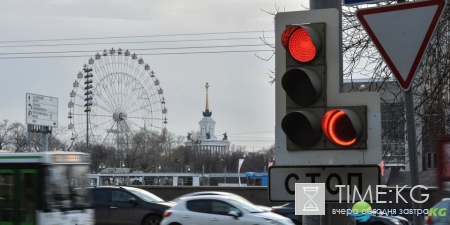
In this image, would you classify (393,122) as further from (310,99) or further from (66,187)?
(66,187)

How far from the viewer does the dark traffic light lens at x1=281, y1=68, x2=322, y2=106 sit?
184 inches

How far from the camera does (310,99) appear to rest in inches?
185

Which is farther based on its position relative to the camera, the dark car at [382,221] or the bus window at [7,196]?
the dark car at [382,221]

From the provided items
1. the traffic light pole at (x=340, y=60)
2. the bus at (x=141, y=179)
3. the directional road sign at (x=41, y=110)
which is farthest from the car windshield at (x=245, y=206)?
the directional road sign at (x=41, y=110)

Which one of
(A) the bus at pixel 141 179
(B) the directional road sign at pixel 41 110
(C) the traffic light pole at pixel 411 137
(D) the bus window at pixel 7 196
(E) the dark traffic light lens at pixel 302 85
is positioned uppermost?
Result: (B) the directional road sign at pixel 41 110

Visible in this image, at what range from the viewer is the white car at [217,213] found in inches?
795

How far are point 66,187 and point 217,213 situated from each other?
5759 mm

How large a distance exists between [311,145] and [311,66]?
0.54 metres

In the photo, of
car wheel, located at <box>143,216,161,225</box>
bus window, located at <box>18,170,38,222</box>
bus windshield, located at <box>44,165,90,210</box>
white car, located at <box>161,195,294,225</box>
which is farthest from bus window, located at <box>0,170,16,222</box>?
car wheel, located at <box>143,216,161,225</box>

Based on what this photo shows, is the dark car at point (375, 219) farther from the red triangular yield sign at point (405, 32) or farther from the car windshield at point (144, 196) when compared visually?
the red triangular yield sign at point (405, 32)

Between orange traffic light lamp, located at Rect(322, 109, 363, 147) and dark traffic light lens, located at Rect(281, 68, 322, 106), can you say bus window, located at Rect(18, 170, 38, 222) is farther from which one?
orange traffic light lamp, located at Rect(322, 109, 363, 147)

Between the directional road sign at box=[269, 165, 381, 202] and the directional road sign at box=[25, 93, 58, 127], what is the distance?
2330 inches

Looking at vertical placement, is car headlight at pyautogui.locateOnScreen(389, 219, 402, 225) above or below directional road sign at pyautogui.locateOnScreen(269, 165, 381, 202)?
below

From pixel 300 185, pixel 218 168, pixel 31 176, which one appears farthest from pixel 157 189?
pixel 218 168
